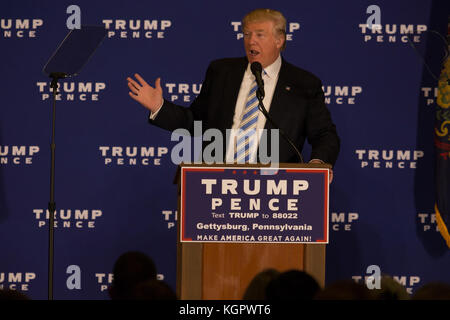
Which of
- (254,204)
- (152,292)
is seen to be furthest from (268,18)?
(152,292)

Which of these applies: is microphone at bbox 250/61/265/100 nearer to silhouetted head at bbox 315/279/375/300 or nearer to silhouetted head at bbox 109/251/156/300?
silhouetted head at bbox 109/251/156/300

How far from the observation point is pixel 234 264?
339cm

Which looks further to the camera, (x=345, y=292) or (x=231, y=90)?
(x=231, y=90)

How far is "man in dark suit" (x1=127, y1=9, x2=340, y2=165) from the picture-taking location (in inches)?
166

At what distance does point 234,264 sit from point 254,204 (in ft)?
0.93

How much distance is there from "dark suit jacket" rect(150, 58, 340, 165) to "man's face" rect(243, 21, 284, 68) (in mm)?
171

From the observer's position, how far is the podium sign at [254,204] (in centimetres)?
336

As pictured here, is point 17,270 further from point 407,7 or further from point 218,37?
point 407,7

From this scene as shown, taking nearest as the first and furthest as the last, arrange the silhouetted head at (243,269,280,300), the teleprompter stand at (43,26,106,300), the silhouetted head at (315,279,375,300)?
the silhouetted head at (315,279,375,300)
the silhouetted head at (243,269,280,300)
the teleprompter stand at (43,26,106,300)

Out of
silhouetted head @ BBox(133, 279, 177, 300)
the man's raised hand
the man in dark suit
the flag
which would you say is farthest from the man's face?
silhouetted head @ BBox(133, 279, 177, 300)

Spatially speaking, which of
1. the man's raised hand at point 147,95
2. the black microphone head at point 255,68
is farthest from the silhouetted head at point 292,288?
the man's raised hand at point 147,95

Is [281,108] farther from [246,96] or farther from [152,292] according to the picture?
[152,292]

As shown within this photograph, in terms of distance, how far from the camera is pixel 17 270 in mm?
5508

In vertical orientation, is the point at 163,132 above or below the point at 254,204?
above
